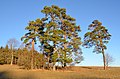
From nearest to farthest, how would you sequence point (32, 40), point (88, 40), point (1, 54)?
point (32, 40), point (88, 40), point (1, 54)

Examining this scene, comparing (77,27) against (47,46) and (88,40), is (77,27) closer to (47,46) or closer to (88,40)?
(88,40)

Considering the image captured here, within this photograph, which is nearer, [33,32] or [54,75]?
[54,75]

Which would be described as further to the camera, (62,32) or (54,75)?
(62,32)

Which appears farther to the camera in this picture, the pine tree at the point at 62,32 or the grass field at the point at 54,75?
the pine tree at the point at 62,32

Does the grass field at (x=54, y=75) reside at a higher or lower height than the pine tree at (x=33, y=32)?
lower

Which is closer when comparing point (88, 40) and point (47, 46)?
point (47, 46)

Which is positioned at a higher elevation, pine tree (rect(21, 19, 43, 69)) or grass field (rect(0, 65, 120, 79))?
pine tree (rect(21, 19, 43, 69))

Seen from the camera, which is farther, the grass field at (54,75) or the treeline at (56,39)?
the treeline at (56,39)

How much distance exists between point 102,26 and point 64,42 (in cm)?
1223

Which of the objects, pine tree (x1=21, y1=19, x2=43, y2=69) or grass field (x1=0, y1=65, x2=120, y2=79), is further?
pine tree (x1=21, y1=19, x2=43, y2=69)

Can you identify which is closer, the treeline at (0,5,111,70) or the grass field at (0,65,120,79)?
the grass field at (0,65,120,79)

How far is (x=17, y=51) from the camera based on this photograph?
267 ft

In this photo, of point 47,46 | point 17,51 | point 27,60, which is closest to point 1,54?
point 17,51

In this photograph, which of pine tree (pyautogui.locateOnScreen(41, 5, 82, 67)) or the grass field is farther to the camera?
pine tree (pyautogui.locateOnScreen(41, 5, 82, 67))
